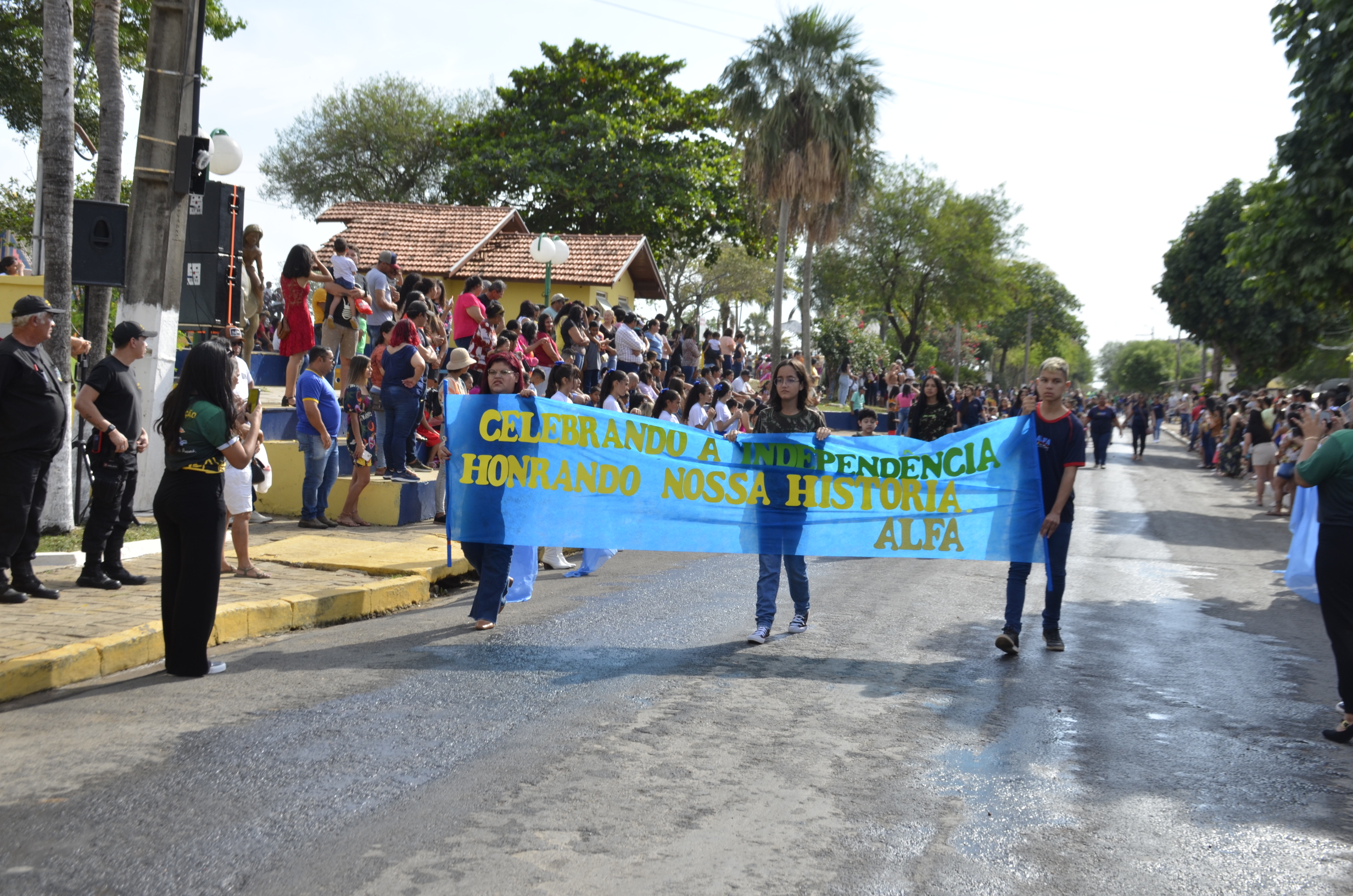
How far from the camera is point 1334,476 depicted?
19.1 ft

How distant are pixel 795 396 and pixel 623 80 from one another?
119ft

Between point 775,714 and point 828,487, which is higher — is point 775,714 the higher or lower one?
the lower one

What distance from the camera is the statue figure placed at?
14.3m

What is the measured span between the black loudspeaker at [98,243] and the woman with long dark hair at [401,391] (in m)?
3.10

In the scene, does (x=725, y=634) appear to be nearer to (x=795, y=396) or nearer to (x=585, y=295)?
(x=795, y=396)

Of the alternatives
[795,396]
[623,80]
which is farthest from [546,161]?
[795,396]

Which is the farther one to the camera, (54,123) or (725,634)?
(54,123)

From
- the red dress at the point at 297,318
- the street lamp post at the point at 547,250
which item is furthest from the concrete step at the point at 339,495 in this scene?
the street lamp post at the point at 547,250

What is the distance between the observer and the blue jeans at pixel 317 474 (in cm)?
1049

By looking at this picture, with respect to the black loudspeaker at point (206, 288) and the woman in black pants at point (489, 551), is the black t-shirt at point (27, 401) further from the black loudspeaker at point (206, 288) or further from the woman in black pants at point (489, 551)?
the black loudspeaker at point (206, 288)

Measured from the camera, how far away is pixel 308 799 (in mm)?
4188

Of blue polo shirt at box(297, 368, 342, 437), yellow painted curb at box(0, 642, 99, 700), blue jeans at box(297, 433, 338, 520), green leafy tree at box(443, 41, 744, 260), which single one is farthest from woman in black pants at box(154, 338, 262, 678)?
green leafy tree at box(443, 41, 744, 260)

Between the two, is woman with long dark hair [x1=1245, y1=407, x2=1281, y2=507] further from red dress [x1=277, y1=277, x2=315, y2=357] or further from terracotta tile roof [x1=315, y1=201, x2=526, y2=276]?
terracotta tile roof [x1=315, y1=201, x2=526, y2=276]

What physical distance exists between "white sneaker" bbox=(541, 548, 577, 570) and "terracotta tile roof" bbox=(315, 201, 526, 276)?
21910 millimetres
